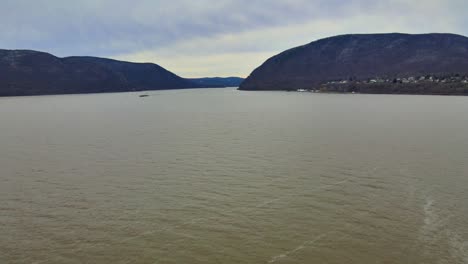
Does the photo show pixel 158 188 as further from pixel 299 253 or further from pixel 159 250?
pixel 299 253

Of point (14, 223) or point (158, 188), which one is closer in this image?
point (14, 223)

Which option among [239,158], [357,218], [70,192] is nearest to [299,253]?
[357,218]

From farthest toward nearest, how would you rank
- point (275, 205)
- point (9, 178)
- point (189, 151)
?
point (189, 151)
point (9, 178)
point (275, 205)

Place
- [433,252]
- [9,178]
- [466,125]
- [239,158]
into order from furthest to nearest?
1. [466,125]
2. [239,158]
3. [9,178]
4. [433,252]

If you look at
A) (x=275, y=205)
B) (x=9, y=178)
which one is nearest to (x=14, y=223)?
(x=9, y=178)

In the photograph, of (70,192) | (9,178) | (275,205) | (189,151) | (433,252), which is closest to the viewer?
(433,252)

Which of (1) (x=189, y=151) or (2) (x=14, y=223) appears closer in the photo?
(2) (x=14, y=223)

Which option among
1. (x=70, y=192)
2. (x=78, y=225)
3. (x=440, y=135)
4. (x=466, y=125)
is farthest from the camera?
(x=466, y=125)

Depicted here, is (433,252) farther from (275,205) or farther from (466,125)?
(466,125)
